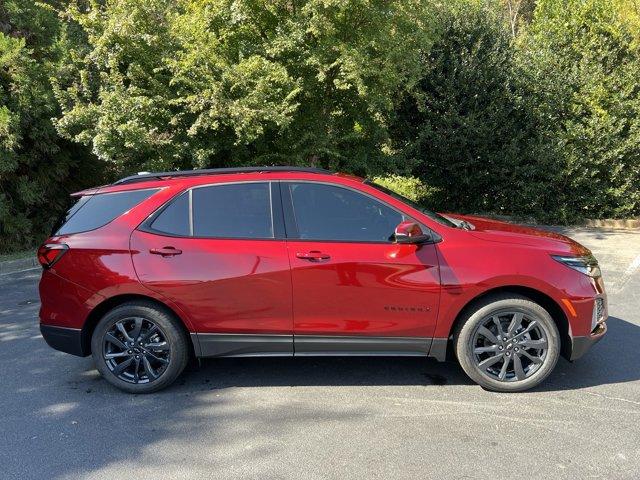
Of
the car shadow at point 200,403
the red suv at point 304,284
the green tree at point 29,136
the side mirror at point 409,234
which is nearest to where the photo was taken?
the car shadow at point 200,403

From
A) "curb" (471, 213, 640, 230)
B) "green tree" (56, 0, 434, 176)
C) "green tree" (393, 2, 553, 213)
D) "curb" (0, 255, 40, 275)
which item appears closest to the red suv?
"green tree" (56, 0, 434, 176)

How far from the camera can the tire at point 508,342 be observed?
3.97 m

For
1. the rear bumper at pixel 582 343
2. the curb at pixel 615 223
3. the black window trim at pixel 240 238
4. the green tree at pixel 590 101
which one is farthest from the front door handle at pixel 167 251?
the curb at pixel 615 223

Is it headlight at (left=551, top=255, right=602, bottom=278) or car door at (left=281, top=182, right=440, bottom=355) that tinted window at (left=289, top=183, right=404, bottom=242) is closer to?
car door at (left=281, top=182, right=440, bottom=355)

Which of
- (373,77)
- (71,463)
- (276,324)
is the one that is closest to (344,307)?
(276,324)

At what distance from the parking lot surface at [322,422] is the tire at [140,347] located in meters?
0.14

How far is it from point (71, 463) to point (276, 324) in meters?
1.58

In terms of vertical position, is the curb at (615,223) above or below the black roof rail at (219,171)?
below

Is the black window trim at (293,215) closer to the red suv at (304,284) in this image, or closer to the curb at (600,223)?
the red suv at (304,284)

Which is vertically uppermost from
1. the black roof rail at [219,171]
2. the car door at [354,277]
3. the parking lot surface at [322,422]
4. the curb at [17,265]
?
the black roof rail at [219,171]

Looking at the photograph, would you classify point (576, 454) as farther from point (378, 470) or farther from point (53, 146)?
point (53, 146)

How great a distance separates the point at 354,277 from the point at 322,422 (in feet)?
3.38

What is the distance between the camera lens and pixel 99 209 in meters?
4.30

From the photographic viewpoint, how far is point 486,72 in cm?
1138
